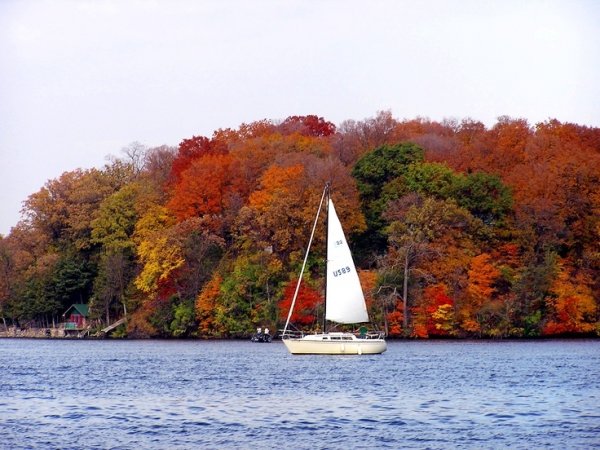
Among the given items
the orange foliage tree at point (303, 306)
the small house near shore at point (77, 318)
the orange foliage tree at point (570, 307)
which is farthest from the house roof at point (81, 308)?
the orange foliage tree at point (570, 307)

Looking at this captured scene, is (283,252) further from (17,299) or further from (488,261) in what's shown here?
(17,299)

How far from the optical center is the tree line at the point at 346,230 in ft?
290

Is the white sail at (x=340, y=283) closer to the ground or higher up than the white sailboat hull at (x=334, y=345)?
higher up

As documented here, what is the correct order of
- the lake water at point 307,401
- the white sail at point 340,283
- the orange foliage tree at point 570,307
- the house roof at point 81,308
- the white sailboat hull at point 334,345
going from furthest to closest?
the house roof at point 81,308
the orange foliage tree at point 570,307
the white sail at point 340,283
the white sailboat hull at point 334,345
the lake water at point 307,401

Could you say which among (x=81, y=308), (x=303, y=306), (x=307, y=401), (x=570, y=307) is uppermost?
(x=81, y=308)

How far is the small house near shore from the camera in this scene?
112 m

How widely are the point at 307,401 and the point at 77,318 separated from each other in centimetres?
7450

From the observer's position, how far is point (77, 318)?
113438 millimetres

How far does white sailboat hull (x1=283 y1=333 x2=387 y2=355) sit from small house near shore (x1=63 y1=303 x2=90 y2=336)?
4939 cm

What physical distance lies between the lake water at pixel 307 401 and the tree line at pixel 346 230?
1780 centimetres

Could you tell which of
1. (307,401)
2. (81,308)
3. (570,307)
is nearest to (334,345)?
(307,401)

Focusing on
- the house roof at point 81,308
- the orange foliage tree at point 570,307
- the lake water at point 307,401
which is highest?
the house roof at point 81,308

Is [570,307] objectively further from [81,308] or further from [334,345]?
[81,308]

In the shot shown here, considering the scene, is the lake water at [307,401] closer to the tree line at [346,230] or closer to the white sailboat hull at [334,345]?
the white sailboat hull at [334,345]
